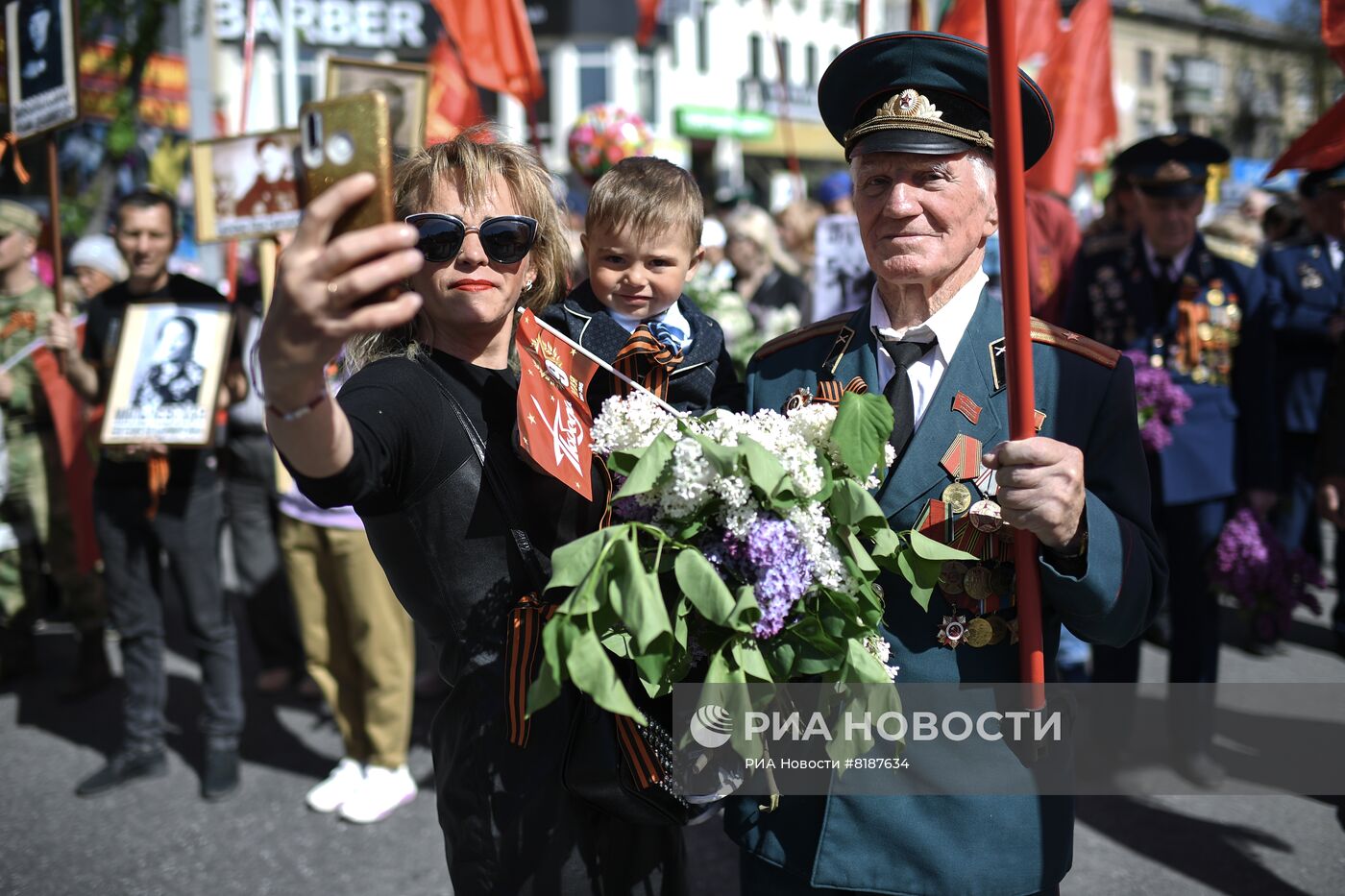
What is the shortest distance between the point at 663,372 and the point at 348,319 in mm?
1079

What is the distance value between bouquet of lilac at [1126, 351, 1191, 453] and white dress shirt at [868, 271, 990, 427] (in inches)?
95.3

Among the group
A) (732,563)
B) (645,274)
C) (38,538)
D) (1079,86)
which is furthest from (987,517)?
(1079,86)

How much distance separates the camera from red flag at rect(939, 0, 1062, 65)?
210 inches

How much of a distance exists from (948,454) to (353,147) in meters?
1.11

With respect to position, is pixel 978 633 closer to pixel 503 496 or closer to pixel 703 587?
pixel 703 587

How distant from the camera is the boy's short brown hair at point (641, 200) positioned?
8.54 ft

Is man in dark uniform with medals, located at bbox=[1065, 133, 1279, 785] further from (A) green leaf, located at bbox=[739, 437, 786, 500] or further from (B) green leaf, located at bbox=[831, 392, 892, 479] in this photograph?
(A) green leaf, located at bbox=[739, 437, 786, 500]

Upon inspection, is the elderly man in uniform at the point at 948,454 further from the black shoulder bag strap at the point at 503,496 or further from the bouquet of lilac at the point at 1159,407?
the bouquet of lilac at the point at 1159,407

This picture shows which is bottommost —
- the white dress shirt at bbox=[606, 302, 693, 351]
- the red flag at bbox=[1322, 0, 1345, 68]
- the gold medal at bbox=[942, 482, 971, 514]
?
the gold medal at bbox=[942, 482, 971, 514]

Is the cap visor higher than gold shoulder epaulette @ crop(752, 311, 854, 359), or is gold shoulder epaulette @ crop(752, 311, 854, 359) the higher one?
the cap visor

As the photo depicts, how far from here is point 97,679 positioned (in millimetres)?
5668

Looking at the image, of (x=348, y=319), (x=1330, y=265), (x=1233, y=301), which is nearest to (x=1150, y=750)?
(x=1233, y=301)

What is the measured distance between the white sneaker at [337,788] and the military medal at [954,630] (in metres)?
3.17

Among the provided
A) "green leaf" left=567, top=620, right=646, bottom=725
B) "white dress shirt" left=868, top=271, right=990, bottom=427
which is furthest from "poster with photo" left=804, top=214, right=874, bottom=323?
"green leaf" left=567, top=620, right=646, bottom=725
